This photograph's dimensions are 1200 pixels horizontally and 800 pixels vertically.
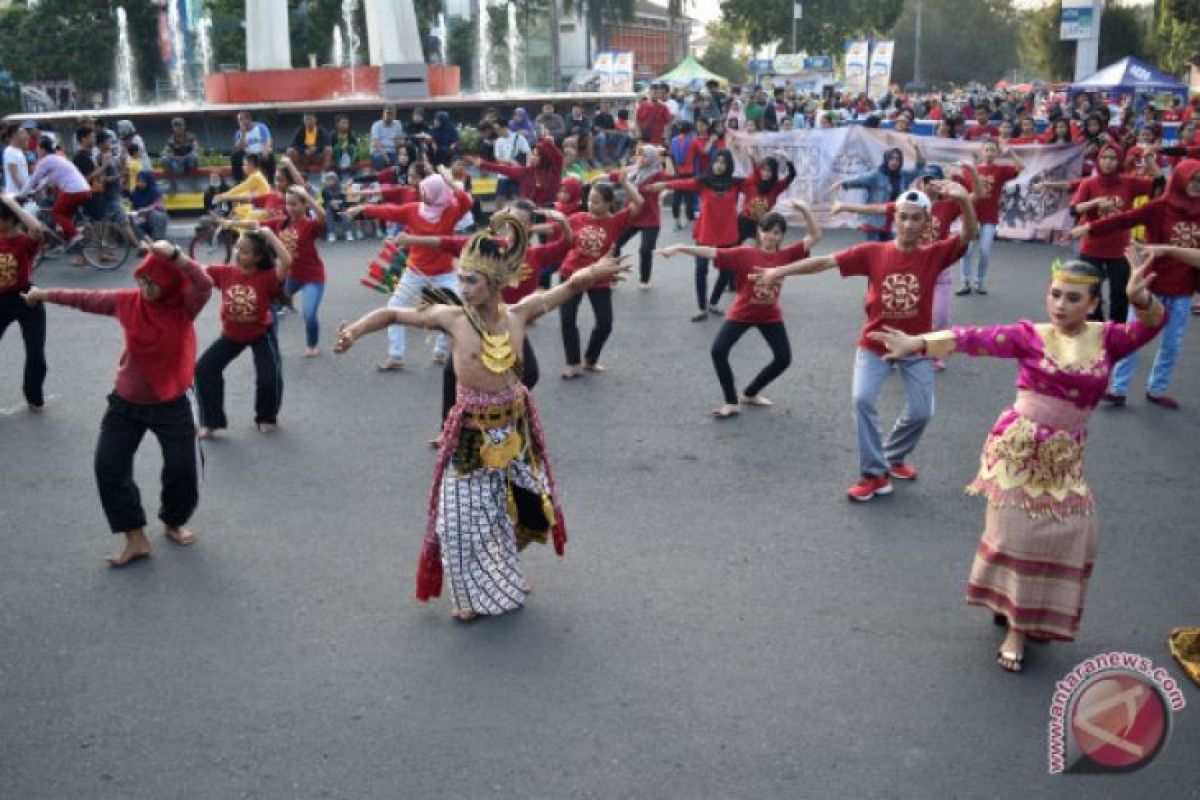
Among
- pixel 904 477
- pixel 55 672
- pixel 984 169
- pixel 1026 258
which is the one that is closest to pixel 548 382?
pixel 904 477

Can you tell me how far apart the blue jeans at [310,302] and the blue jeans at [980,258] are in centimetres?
702

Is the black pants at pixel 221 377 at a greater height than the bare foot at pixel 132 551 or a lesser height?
greater

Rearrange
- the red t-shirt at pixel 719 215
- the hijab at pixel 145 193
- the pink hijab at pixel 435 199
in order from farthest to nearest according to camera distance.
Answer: the hijab at pixel 145 193 < the red t-shirt at pixel 719 215 < the pink hijab at pixel 435 199

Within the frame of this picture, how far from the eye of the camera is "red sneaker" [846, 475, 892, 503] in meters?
7.14

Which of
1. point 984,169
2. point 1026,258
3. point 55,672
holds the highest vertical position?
point 984,169

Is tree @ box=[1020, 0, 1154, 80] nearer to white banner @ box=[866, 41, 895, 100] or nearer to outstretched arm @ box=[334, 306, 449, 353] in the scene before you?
white banner @ box=[866, 41, 895, 100]

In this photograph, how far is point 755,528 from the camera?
6730 mm

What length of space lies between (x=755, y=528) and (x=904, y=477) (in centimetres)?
134

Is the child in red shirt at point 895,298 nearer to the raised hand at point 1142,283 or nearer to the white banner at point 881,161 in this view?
the raised hand at point 1142,283

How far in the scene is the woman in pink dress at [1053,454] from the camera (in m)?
4.89

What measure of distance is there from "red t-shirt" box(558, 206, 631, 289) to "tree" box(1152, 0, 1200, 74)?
33642mm

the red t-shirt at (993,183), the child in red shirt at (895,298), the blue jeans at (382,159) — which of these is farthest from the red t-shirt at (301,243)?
the blue jeans at (382,159)

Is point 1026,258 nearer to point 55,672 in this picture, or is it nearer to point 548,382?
point 548,382

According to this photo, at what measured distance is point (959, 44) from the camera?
Result: 90000mm
